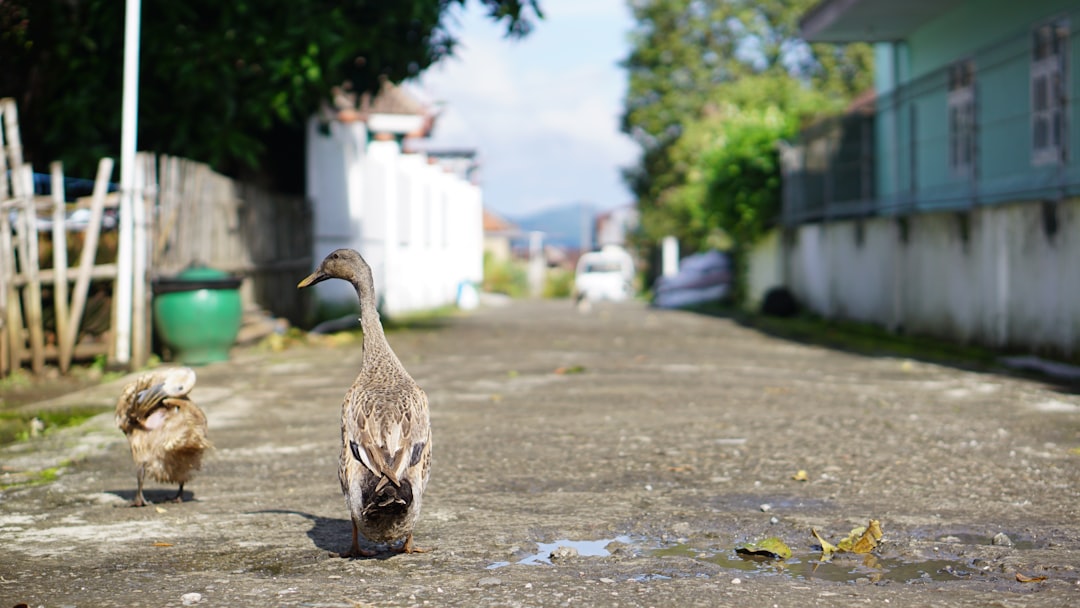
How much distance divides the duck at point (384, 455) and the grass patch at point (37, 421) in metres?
4.17

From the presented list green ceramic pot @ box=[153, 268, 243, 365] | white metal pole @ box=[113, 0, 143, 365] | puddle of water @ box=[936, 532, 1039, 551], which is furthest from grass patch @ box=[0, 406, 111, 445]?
puddle of water @ box=[936, 532, 1039, 551]

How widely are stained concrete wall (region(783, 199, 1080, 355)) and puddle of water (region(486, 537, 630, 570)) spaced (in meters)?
8.16

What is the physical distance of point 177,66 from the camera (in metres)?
14.7

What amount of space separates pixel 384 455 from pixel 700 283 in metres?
27.1

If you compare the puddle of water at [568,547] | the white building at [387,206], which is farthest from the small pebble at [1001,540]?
the white building at [387,206]

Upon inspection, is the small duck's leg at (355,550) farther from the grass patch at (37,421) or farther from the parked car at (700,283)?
the parked car at (700,283)

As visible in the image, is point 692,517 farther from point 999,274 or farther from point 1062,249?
point 999,274

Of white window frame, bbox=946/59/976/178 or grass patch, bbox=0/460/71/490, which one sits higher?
white window frame, bbox=946/59/976/178

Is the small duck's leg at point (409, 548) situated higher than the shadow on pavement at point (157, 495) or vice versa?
the small duck's leg at point (409, 548)

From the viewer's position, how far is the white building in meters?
22.1

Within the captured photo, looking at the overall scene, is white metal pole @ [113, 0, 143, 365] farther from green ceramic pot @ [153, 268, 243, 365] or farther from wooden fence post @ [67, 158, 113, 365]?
green ceramic pot @ [153, 268, 243, 365]

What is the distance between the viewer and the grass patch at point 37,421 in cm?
884

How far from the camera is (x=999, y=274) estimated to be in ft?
45.4

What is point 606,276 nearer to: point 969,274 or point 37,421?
point 969,274
